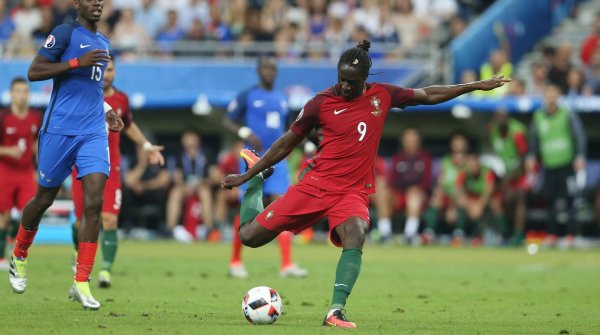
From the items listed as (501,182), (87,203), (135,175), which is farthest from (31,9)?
(87,203)

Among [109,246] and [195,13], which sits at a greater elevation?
[195,13]

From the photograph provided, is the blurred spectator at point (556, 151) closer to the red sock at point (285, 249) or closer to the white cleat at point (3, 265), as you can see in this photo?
the red sock at point (285, 249)

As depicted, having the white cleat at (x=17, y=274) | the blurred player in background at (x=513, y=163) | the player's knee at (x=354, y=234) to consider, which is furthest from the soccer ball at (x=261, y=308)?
the blurred player in background at (x=513, y=163)

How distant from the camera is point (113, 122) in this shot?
1148cm

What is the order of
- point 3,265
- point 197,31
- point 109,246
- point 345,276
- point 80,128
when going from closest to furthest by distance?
point 345,276
point 80,128
point 109,246
point 3,265
point 197,31

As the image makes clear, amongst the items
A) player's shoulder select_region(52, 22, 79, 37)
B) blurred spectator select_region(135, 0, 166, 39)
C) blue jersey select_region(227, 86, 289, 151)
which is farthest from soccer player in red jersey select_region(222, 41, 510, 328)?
blurred spectator select_region(135, 0, 166, 39)

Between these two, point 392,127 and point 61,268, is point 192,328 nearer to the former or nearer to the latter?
point 61,268

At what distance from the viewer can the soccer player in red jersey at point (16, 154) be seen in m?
16.7

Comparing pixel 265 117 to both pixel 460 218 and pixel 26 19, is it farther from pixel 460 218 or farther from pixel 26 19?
pixel 26 19

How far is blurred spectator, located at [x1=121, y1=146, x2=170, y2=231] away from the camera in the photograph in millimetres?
25250

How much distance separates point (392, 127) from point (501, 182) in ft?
9.39

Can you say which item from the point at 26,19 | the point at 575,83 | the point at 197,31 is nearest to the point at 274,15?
the point at 197,31

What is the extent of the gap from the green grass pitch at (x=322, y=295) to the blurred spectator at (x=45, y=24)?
23.2ft

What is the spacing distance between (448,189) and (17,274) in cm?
1410
